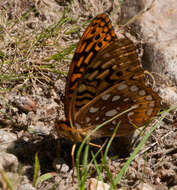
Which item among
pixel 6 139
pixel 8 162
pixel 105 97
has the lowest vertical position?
pixel 8 162

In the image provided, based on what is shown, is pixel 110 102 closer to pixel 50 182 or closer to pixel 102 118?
pixel 102 118

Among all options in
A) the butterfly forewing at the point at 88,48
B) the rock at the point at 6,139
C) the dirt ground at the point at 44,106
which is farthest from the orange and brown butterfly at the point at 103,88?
the rock at the point at 6,139

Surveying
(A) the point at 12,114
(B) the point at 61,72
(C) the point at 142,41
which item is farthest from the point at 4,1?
(C) the point at 142,41

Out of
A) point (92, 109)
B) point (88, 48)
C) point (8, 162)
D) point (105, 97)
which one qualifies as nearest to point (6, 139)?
point (8, 162)

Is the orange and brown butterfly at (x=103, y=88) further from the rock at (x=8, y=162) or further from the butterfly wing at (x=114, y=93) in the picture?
the rock at (x=8, y=162)

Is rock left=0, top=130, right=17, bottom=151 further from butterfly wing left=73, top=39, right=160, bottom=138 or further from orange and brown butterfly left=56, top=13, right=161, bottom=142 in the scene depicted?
butterfly wing left=73, top=39, right=160, bottom=138

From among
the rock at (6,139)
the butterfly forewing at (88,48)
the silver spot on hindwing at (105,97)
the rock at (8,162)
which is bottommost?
the rock at (8,162)

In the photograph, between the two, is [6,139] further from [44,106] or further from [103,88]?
[103,88]
